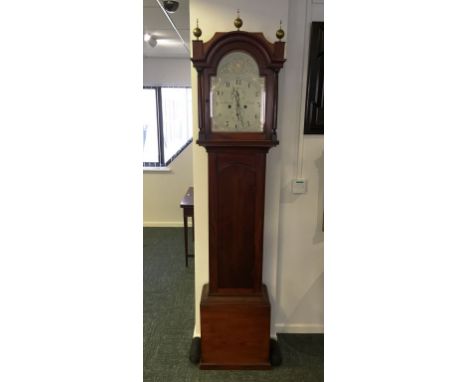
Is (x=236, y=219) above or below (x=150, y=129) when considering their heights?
below

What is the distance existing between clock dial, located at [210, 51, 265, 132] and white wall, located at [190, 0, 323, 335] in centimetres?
21

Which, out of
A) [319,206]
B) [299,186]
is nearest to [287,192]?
[299,186]

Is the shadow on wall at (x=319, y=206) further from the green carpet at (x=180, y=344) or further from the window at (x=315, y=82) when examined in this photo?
the green carpet at (x=180, y=344)

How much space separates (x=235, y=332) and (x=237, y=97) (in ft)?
4.44

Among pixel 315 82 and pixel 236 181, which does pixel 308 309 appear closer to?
pixel 236 181

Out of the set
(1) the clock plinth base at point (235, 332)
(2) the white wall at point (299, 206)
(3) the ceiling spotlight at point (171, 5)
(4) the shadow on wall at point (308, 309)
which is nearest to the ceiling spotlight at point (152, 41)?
(3) the ceiling spotlight at point (171, 5)

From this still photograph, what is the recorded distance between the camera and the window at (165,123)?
14.6ft

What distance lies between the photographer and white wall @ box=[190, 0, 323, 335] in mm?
1739

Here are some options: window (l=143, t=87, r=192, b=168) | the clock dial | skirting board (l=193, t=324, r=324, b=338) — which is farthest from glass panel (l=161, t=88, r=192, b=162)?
skirting board (l=193, t=324, r=324, b=338)

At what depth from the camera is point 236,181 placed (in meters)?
1.77

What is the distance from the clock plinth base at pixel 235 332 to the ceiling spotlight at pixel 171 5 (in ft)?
6.44
